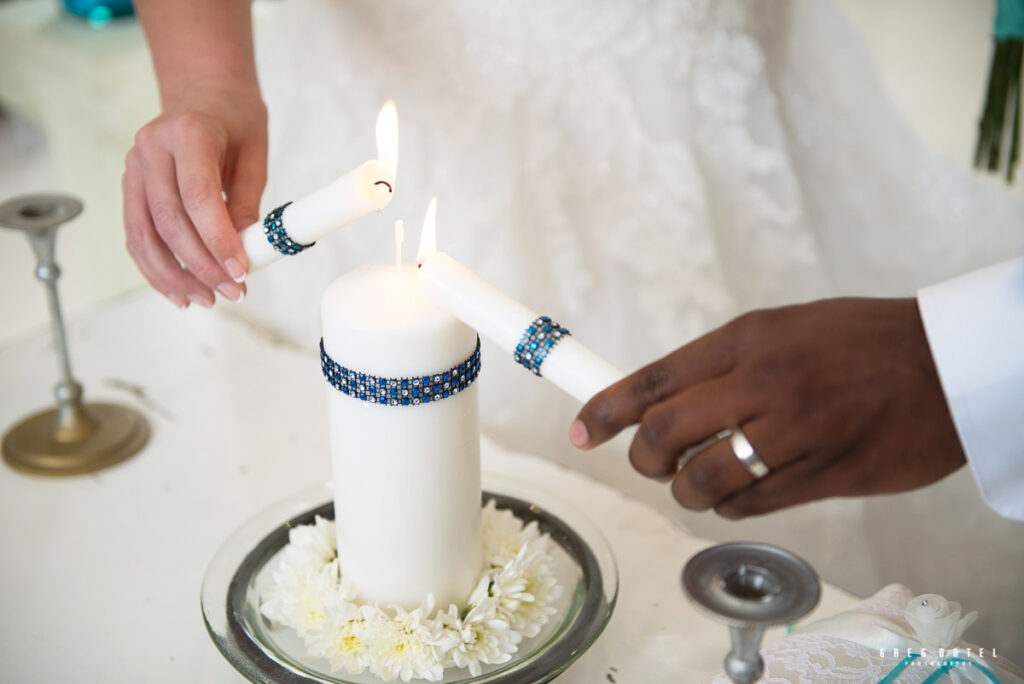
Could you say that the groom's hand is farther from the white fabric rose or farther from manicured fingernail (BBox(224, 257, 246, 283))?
manicured fingernail (BBox(224, 257, 246, 283))

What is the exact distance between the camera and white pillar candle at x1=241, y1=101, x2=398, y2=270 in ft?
1.69

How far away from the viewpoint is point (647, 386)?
436 mm

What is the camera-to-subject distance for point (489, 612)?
0.53 metres

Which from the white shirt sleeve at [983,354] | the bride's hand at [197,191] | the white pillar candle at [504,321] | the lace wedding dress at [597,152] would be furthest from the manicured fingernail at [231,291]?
the white shirt sleeve at [983,354]

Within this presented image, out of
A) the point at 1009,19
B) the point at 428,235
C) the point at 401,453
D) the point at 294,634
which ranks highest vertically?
the point at 1009,19

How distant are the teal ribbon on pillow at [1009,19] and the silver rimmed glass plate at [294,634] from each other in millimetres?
731

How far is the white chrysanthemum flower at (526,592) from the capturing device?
0.54 metres

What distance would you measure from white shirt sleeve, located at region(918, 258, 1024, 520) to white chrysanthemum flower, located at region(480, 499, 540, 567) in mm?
269

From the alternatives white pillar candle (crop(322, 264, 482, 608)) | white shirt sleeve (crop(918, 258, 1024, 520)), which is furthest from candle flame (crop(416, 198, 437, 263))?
white shirt sleeve (crop(918, 258, 1024, 520))

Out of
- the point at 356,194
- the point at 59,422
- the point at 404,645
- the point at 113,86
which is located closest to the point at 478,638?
the point at 404,645

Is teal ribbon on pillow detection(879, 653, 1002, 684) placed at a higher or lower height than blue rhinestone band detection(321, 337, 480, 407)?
lower

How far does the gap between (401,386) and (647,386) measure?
0.13 m

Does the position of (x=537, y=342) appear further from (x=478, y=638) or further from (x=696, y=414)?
(x=478, y=638)

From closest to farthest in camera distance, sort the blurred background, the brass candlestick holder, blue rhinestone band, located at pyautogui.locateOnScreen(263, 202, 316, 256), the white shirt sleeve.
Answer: the white shirt sleeve
blue rhinestone band, located at pyautogui.locateOnScreen(263, 202, 316, 256)
the brass candlestick holder
the blurred background
